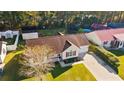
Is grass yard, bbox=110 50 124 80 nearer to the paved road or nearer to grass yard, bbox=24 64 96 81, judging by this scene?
the paved road

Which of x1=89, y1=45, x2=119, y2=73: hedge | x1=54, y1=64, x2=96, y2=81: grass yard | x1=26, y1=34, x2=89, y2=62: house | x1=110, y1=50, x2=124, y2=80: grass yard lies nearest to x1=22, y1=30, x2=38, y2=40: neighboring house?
x1=26, y1=34, x2=89, y2=62: house

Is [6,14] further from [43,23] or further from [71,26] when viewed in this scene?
[71,26]

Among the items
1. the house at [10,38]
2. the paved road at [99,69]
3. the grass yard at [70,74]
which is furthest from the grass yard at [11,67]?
the paved road at [99,69]

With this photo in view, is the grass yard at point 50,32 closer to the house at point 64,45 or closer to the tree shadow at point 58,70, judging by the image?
the house at point 64,45

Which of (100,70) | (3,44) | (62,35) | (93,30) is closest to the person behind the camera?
(100,70)
